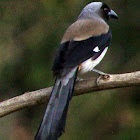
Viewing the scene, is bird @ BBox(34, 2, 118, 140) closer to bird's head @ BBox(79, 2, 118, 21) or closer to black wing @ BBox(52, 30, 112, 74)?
black wing @ BBox(52, 30, 112, 74)

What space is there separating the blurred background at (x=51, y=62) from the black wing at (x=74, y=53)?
1.75 m

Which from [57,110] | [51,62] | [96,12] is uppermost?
[96,12]

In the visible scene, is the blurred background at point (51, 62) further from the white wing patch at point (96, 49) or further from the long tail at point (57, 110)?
the long tail at point (57, 110)

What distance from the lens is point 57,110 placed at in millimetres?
4246

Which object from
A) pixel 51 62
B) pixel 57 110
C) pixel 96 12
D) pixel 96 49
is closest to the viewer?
pixel 57 110

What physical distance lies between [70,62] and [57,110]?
0.48 meters

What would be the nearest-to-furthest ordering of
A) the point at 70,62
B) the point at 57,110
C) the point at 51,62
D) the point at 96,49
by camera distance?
the point at 57,110 → the point at 70,62 → the point at 96,49 → the point at 51,62

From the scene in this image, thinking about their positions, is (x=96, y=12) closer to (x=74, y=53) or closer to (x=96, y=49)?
(x=96, y=49)

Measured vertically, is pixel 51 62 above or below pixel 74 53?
below

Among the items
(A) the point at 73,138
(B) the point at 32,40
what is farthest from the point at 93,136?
(B) the point at 32,40

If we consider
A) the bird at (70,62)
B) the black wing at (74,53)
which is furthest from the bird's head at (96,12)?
the black wing at (74,53)

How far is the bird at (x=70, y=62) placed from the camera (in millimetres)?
4164

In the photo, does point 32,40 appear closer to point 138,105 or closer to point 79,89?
point 138,105

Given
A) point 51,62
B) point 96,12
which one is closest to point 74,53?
point 96,12
